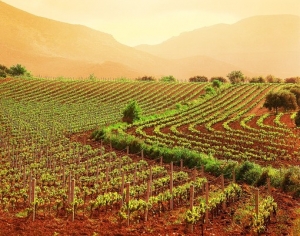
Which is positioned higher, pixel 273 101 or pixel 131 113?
pixel 273 101

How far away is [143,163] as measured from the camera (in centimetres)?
2634

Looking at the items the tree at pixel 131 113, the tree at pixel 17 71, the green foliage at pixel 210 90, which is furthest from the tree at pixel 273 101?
the tree at pixel 17 71

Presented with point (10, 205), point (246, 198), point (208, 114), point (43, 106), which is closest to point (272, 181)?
point (246, 198)

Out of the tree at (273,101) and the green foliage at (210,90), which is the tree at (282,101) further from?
the green foliage at (210,90)

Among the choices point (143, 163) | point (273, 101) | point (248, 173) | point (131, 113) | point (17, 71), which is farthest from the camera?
point (17, 71)

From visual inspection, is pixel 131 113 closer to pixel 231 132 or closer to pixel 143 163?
pixel 231 132

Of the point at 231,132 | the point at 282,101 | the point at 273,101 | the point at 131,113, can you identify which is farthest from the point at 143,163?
the point at 282,101

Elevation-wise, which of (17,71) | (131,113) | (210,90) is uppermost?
(17,71)

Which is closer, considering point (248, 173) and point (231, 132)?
point (248, 173)

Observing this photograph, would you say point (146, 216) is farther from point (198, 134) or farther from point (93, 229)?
point (198, 134)

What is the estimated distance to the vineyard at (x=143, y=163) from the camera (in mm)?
14320

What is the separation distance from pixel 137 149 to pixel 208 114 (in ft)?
73.9

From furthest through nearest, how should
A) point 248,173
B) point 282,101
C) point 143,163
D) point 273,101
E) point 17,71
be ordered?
1. point 17,71
2. point 273,101
3. point 282,101
4. point 143,163
5. point 248,173

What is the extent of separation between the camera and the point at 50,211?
15562 mm
